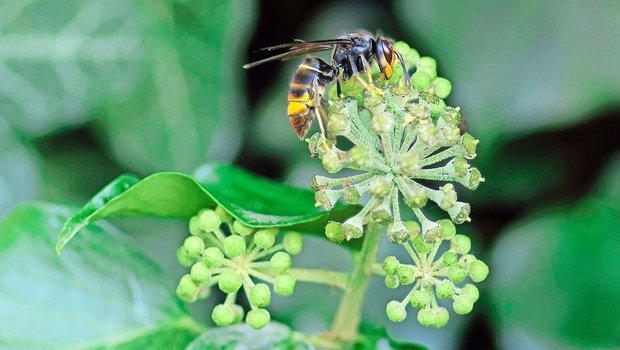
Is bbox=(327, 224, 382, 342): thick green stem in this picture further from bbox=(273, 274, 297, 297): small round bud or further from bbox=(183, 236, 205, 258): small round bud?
bbox=(183, 236, 205, 258): small round bud

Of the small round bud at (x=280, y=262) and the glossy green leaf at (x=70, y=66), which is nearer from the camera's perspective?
the small round bud at (x=280, y=262)

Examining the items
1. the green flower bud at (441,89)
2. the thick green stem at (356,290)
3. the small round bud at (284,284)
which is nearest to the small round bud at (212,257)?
the small round bud at (284,284)

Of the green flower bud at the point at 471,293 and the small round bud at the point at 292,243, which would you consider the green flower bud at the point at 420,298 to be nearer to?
the green flower bud at the point at 471,293

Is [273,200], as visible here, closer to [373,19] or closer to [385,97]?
[385,97]

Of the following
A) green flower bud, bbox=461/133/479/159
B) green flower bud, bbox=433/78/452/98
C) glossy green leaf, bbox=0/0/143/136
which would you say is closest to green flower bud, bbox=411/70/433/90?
green flower bud, bbox=433/78/452/98

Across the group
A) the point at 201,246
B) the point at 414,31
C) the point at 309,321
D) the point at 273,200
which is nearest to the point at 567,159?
the point at 414,31

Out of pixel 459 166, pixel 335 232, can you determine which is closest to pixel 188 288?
pixel 335 232
